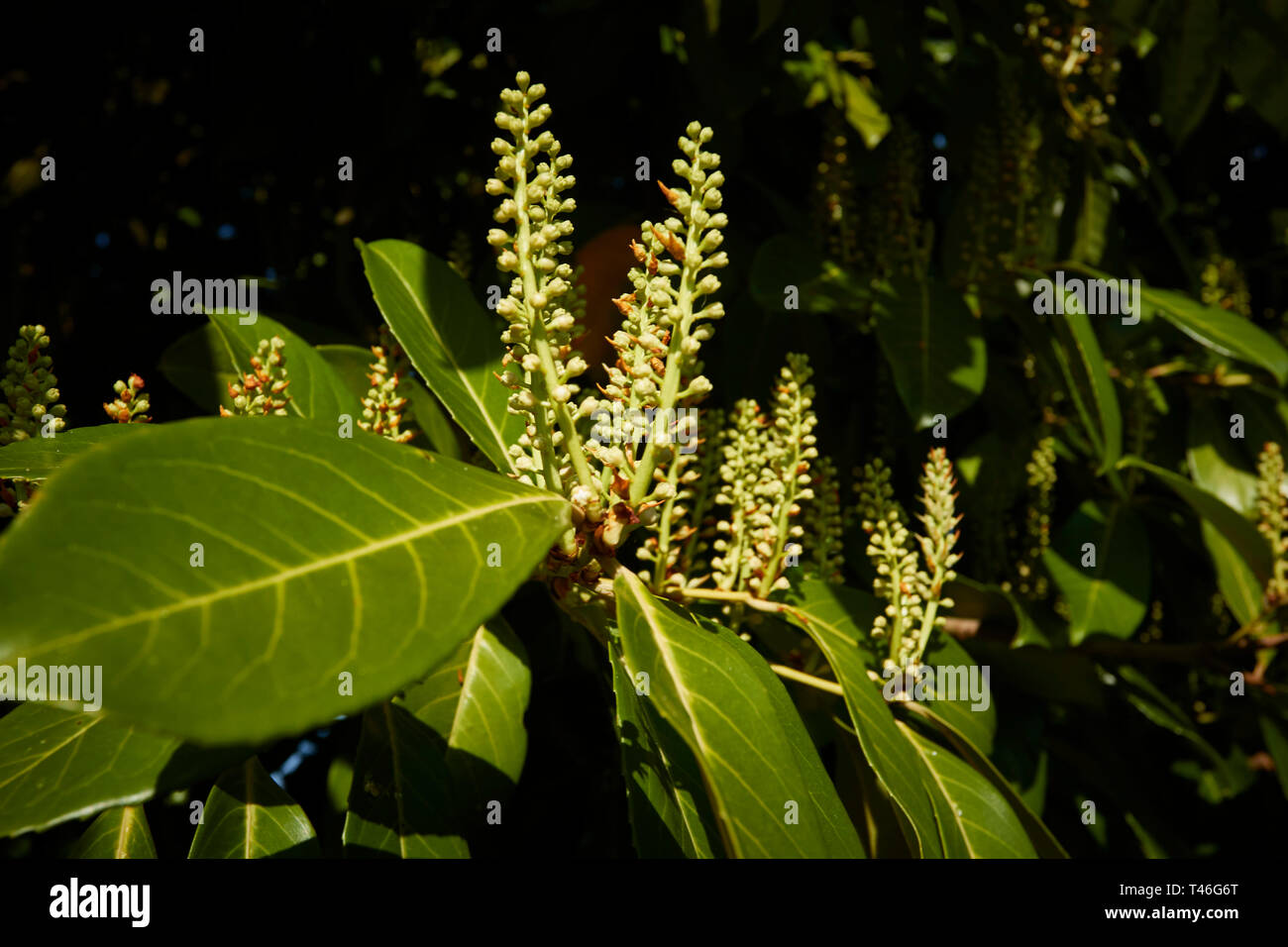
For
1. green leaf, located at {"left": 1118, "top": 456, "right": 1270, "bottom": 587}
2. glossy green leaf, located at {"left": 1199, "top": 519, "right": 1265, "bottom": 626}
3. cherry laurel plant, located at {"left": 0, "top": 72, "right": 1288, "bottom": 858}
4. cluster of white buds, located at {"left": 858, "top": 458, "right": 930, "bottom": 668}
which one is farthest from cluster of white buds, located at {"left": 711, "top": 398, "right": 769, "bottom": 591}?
glossy green leaf, located at {"left": 1199, "top": 519, "right": 1265, "bottom": 626}

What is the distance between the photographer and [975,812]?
55.9 inches

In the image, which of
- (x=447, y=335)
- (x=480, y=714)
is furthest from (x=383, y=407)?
(x=480, y=714)

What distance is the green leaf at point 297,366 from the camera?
1411 millimetres

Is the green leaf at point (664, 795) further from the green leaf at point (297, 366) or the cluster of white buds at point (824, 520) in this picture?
the green leaf at point (297, 366)

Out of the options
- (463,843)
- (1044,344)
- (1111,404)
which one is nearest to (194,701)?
(463,843)

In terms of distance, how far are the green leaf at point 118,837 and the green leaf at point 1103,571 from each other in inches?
80.5

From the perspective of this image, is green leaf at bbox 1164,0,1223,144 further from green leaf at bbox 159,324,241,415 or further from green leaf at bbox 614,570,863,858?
green leaf at bbox 159,324,241,415

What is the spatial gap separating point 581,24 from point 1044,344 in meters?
1.60

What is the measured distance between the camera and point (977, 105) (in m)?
2.75

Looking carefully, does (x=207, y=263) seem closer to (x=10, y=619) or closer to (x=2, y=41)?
(x=2, y=41)

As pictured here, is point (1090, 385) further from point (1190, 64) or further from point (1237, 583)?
point (1190, 64)

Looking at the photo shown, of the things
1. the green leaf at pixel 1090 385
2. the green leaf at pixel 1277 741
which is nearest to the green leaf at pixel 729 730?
the green leaf at pixel 1090 385

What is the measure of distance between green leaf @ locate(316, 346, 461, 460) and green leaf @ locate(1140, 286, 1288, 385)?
188cm
